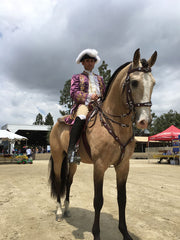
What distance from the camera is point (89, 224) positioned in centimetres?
346

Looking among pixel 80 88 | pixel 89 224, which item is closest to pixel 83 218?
pixel 89 224

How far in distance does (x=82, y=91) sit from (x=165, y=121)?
50.3 meters

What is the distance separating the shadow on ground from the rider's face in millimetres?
2841

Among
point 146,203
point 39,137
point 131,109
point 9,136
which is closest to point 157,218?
point 146,203

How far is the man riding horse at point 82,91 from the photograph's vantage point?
10.6ft

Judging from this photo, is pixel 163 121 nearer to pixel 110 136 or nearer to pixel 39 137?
pixel 39 137

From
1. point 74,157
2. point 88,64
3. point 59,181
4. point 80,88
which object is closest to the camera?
point 74,157

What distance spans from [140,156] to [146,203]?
27799 mm

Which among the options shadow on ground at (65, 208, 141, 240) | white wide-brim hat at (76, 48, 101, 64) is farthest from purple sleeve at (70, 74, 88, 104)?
shadow on ground at (65, 208, 141, 240)

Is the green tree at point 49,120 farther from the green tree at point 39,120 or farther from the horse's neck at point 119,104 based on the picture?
the horse's neck at point 119,104

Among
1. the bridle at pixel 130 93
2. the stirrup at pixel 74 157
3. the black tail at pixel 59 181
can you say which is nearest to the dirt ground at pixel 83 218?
the black tail at pixel 59 181

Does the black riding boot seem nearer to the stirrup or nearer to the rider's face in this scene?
the stirrup

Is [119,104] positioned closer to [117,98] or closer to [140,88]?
[117,98]

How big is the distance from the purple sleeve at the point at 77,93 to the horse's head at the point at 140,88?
0.98 metres
